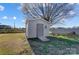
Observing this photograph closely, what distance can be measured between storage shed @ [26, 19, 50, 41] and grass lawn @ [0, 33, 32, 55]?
0.05 metres

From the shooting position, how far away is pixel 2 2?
122cm

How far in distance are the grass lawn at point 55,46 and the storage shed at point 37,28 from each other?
0.03 meters

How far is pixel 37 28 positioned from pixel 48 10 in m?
0.14

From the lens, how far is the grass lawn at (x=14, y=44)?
1190mm

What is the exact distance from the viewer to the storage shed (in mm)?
1208

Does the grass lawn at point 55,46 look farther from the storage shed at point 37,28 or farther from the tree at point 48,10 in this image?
the tree at point 48,10

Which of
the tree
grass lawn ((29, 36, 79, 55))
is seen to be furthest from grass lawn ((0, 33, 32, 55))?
the tree

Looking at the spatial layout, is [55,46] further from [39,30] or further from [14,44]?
[14,44]

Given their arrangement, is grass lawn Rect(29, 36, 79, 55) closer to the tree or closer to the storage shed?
the storage shed

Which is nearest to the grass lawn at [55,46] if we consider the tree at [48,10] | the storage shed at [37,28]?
the storage shed at [37,28]

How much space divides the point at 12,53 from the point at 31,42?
0.48 feet

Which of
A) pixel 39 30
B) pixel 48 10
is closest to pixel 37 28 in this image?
pixel 39 30

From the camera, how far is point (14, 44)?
47.6 inches

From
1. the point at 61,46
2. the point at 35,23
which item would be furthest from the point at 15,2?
the point at 61,46
